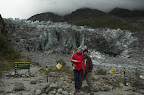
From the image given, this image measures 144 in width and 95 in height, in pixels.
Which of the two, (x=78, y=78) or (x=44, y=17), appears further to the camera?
(x=44, y=17)

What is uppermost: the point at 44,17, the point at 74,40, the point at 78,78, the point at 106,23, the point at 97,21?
the point at 44,17

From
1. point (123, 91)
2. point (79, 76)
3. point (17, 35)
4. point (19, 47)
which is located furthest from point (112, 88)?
point (17, 35)

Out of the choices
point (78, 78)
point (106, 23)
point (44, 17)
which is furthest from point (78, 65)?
point (44, 17)

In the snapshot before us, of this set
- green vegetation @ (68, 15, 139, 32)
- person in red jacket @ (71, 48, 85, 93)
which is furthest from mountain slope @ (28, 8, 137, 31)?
person in red jacket @ (71, 48, 85, 93)

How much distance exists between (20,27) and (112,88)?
105ft

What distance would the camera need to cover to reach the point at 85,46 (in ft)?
98.1

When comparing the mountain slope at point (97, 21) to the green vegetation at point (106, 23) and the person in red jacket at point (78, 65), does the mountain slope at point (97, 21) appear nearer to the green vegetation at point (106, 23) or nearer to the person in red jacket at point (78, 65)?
the green vegetation at point (106, 23)

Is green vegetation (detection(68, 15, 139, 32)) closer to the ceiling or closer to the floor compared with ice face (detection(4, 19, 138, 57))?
closer to the ceiling

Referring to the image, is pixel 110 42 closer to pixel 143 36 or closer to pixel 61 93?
pixel 143 36

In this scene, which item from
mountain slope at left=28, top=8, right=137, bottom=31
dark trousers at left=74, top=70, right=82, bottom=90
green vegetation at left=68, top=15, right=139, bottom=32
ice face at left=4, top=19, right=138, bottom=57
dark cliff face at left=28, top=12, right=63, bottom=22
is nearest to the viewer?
dark trousers at left=74, top=70, right=82, bottom=90

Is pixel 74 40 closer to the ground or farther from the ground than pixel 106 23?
closer to the ground

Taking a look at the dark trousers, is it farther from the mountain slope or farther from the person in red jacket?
the mountain slope

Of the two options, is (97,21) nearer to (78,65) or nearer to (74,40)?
(74,40)

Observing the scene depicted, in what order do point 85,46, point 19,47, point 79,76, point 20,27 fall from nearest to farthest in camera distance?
1. point 79,76
2. point 19,47
3. point 85,46
4. point 20,27
